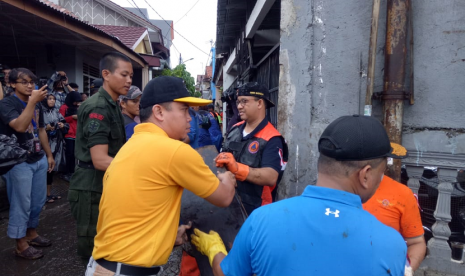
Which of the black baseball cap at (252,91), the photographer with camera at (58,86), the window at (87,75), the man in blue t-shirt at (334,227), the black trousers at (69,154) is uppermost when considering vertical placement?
the window at (87,75)

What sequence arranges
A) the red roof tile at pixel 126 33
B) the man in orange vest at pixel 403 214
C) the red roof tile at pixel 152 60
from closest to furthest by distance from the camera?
1. the man in orange vest at pixel 403 214
2. the red roof tile at pixel 152 60
3. the red roof tile at pixel 126 33

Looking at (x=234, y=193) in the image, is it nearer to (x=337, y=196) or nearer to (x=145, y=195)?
(x=145, y=195)

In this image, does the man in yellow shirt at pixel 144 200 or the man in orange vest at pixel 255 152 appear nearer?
the man in yellow shirt at pixel 144 200

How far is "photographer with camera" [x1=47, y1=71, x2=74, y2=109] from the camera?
607 centimetres

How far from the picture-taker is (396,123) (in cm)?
293

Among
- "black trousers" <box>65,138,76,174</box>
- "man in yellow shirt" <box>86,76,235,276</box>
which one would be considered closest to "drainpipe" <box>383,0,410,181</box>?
→ "man in yellow shirt" <box>86,76,235,276</box>

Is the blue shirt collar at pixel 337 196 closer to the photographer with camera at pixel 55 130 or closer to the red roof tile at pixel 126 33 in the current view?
the photographer with camera at pixel 55 130

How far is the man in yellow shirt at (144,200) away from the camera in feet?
4.94

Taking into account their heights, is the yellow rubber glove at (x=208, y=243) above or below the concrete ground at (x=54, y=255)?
above

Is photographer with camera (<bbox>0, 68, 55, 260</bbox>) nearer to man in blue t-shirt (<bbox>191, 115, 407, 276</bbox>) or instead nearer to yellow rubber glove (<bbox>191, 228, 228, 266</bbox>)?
yellow rubber glove (<bbox>191, 228, 228, 266</bbox>)

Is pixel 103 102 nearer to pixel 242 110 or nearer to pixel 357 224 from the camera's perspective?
pixel 242 110

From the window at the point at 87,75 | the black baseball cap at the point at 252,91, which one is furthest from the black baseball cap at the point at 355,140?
the window at the point at 87,75

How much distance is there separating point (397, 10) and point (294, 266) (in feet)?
9.15

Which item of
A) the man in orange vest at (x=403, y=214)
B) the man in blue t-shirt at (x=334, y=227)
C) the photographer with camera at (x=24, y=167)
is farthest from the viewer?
the photographer with camera at (x=24, y=167)
